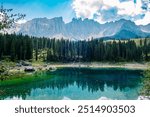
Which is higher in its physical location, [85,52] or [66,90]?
[85,52]

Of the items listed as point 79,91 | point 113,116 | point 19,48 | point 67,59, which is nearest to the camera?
point 113,116

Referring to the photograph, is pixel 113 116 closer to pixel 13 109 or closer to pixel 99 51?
pixel 13 109

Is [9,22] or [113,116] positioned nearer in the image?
[113,116]

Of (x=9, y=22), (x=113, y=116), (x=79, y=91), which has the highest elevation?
(x=9, y=22)

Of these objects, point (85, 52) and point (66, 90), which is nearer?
point (66, 90)

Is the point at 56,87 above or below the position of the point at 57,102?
below

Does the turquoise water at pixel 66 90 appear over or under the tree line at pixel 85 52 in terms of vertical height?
under

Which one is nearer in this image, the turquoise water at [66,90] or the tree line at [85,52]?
the turquoise water at [66,90]

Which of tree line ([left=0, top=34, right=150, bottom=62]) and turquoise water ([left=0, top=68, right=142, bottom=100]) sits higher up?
tree line ([left=0, top=34, right=150, bottom=62])

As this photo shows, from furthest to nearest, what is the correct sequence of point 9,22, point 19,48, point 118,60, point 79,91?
point 118,60 < point 19,48 < point 79,91 < point 9,22

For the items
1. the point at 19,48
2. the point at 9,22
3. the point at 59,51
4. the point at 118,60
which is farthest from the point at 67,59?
the point at 9,22

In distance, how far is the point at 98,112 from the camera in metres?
6.23

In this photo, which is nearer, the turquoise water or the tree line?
the turquoise water

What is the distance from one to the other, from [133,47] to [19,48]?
48.6m
